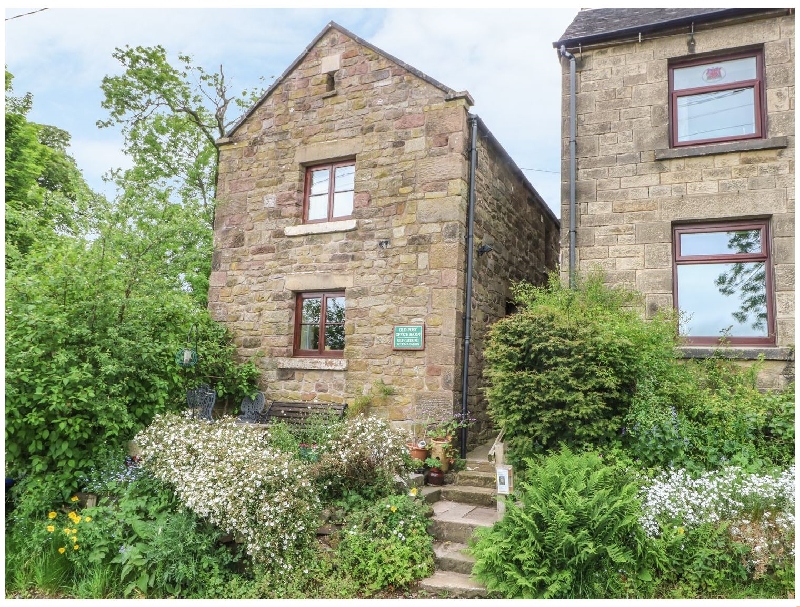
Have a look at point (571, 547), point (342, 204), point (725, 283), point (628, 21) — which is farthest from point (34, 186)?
point (725, 283)

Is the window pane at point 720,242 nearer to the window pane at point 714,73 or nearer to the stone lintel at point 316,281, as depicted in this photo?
the window pane at point 714,73

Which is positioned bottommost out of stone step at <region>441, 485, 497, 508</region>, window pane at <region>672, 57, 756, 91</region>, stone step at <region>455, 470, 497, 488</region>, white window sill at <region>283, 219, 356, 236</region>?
stone step at <region>441, 485, 497, 508</region>

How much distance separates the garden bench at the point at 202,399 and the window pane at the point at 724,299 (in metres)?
6.90

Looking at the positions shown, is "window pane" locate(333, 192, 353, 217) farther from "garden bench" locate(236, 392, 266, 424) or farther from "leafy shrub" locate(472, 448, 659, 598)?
"leafy shrub" locate(472, 448, 659, 598)

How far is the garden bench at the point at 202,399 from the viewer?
840 centimetres

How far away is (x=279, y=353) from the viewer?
959cm

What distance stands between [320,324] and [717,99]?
682cm

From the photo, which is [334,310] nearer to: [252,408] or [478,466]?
[252,408]

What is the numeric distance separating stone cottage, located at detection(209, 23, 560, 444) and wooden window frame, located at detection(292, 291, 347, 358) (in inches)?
1.0

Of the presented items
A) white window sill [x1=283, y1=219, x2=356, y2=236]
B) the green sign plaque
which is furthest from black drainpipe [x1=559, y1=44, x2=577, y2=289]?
white window sill [x1=283, y1=219, x2=356, y2=236]

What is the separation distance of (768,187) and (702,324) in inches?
79.6

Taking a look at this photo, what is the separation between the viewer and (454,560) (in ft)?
18.4

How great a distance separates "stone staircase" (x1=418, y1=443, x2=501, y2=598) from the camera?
530cm

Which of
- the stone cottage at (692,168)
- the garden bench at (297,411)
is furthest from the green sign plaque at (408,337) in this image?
the stone cottage at (692,168)
